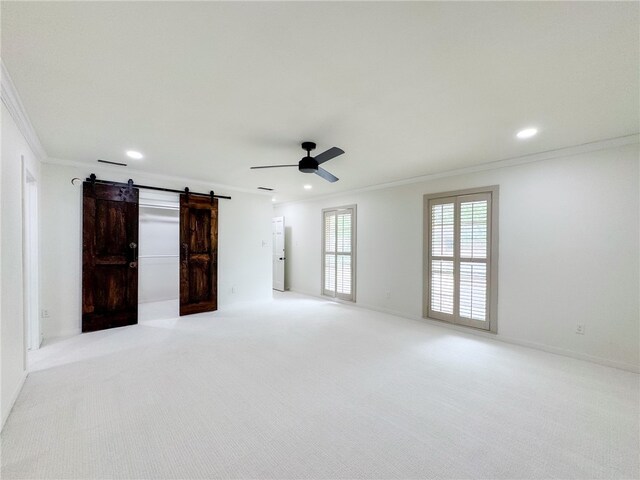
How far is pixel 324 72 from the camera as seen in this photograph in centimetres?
183

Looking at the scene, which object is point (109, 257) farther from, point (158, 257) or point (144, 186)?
point (158, 257)

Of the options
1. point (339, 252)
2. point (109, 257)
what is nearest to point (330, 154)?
point (339, 252)

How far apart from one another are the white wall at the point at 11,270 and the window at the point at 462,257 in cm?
494

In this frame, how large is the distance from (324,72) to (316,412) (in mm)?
2512

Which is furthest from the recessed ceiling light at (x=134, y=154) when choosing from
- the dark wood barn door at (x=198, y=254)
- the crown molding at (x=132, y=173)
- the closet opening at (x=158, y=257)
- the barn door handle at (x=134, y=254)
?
the closet opening at (x=158, y=257)

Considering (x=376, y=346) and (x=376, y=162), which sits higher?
(x=376, y=162)

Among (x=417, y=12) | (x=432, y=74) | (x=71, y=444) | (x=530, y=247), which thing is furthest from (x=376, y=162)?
(x=71, y=444)

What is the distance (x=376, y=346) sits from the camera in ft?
11.7

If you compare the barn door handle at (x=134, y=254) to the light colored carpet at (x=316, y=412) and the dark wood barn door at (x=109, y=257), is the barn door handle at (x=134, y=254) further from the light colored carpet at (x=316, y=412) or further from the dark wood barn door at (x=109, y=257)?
the light colored carpet at (x=316, y=412)

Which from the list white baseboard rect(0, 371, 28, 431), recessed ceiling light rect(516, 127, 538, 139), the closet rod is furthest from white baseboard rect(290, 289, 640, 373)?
white baseboard rect(0, 371, 28, 431)

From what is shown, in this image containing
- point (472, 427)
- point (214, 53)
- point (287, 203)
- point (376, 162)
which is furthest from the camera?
point (287, 203)

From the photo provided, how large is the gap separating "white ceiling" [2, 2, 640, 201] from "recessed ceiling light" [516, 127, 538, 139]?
85 mm

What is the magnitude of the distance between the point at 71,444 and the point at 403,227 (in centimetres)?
479

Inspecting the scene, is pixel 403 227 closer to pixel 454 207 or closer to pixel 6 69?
pixel 454 207
